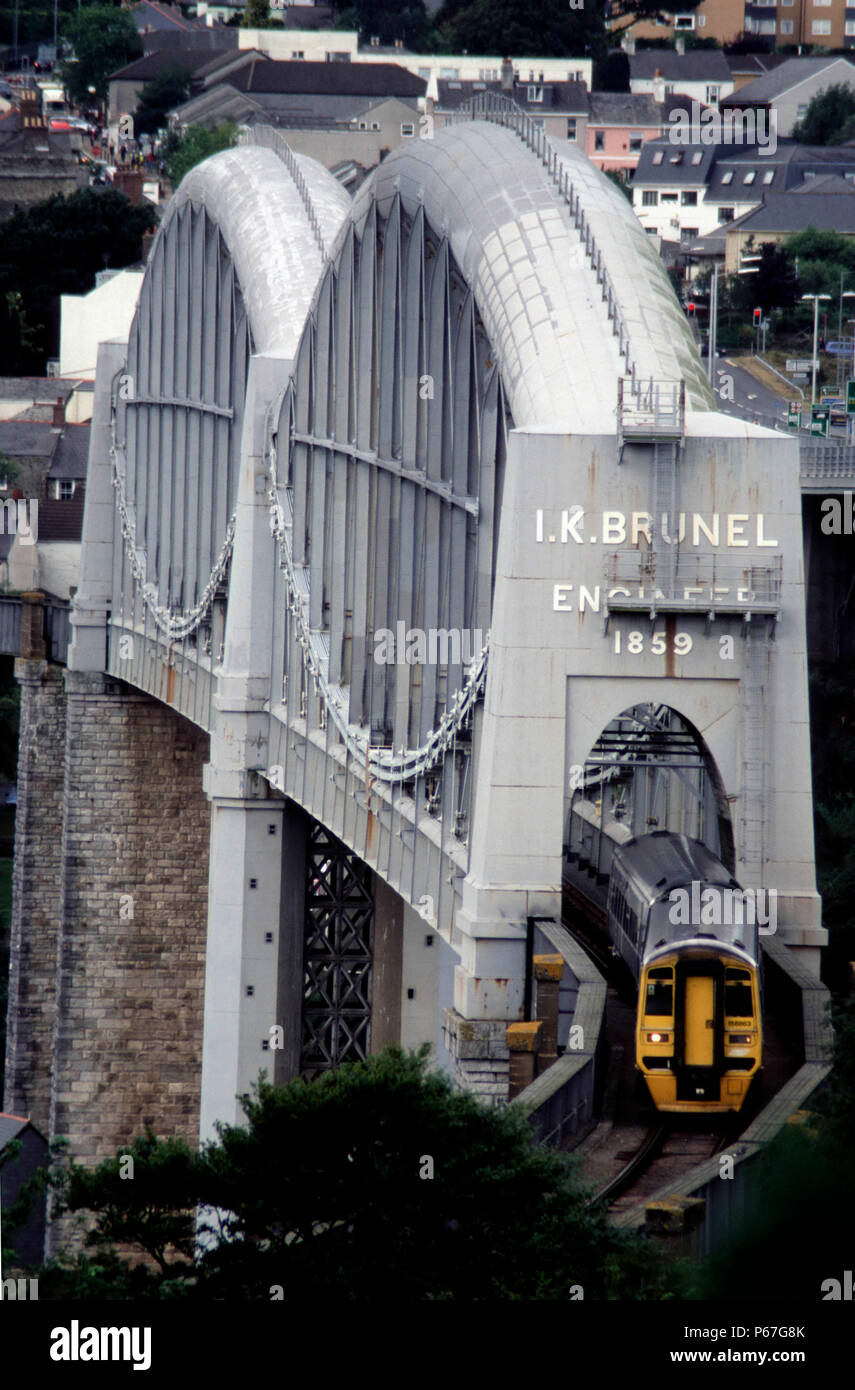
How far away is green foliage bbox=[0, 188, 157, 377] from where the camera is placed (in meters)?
114

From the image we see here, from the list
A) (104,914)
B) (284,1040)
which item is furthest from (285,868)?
(104,914)

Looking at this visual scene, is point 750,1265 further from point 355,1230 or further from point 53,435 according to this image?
point 53,435

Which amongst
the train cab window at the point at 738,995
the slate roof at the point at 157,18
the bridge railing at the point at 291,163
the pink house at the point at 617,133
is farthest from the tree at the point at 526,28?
the train cab window at the point at 738,995

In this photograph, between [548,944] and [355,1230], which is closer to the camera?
[355,1230]

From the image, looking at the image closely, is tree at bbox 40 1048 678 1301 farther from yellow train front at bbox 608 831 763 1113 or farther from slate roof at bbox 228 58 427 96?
slate roof at bbox 228 58 427 96

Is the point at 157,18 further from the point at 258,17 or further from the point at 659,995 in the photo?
the point at 659,995

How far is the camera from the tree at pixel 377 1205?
2392cm

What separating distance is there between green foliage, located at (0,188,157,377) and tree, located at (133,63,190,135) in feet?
102

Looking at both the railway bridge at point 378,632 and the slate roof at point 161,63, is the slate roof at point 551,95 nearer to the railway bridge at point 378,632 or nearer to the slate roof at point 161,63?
the slate roof at point 161,63

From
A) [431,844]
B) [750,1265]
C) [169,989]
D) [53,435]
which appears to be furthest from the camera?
[53,435]

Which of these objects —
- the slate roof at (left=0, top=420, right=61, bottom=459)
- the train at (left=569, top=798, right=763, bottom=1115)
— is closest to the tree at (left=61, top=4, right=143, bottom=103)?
the slate roof at (left=0, top=420, right=61, bottom=459)

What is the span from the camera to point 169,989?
6025cm

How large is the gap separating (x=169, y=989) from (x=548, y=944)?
31.8 metres

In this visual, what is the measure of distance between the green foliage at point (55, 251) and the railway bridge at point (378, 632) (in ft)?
163
